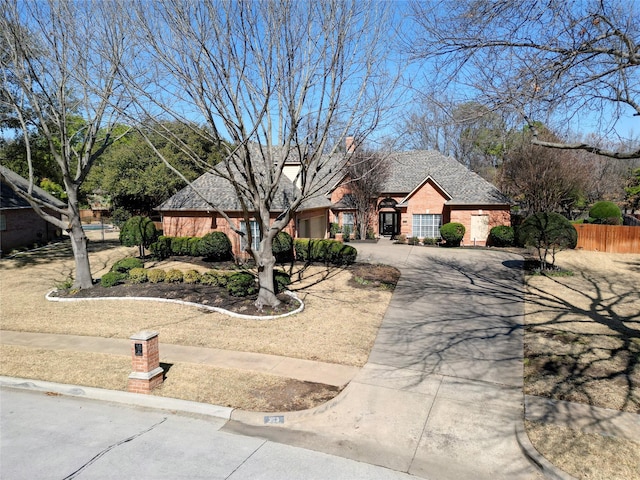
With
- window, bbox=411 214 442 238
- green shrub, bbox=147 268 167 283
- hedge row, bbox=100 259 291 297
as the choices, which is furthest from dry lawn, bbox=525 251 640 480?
green shrub, bbox=147 268 167 283

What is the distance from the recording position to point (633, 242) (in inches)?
917

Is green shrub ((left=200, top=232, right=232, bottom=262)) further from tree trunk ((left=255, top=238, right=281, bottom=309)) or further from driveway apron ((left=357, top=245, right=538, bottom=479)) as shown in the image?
driveway apron ((left=357, top=245, right=538, bottom=479))

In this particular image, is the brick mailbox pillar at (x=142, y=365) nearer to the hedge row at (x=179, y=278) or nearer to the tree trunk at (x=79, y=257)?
the hedge row at (x=179, y=278)

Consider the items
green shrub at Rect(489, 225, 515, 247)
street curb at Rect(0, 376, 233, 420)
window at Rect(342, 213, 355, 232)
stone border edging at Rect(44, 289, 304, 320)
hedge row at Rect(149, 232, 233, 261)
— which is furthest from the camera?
window at Rect(342, 213, 355, 232)

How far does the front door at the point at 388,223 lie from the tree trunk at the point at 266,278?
2037 centimetres

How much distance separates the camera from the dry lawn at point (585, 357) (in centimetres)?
557

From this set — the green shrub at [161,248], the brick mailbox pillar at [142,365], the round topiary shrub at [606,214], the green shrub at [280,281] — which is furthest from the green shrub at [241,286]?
the round topiary shrub at [606,214]

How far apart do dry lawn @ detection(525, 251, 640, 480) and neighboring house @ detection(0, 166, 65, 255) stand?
23456mm

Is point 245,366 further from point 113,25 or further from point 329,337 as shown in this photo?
point 113,25

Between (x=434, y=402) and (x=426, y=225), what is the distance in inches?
880

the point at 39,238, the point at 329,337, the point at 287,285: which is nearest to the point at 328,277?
the point at 287,285

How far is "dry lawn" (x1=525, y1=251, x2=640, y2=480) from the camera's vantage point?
18.3 feet

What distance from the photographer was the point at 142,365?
7.61 meters

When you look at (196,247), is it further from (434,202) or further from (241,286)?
(434,202)
